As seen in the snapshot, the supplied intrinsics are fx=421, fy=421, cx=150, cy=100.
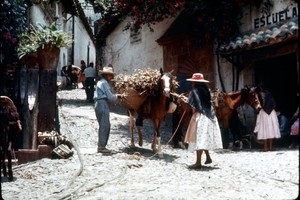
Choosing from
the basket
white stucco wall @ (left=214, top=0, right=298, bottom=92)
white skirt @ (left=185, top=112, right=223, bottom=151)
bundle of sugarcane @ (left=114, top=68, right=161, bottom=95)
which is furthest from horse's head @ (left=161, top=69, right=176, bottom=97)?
white stucco wall @ (left=214, top=0, right=298, bottom=92)

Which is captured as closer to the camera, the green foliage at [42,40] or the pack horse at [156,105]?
the green foliage at [42,40]

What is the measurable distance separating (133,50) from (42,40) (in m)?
8.48

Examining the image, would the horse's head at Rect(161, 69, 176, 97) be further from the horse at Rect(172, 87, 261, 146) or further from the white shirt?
the white shirt

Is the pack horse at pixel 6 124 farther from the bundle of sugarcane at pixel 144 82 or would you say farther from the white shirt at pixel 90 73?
the white shirt at pixel 90 73

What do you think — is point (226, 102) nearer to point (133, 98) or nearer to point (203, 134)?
point (133, 98)

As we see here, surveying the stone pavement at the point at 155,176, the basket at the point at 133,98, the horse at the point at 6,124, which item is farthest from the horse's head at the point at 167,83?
the horse at the point at 6,124

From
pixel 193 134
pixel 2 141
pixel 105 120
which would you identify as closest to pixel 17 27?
pixel 105 120

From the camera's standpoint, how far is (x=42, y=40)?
7938 mm

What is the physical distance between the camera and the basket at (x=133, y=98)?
320 inches

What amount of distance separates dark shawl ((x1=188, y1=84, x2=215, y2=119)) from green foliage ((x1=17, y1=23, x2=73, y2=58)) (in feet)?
8.95

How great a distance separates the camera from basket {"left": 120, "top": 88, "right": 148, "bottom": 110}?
814 cm

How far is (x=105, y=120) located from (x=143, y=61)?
7.71 metres

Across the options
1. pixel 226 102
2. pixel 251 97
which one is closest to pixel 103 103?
pixel 226 102

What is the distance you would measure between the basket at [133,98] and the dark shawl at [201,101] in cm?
164
